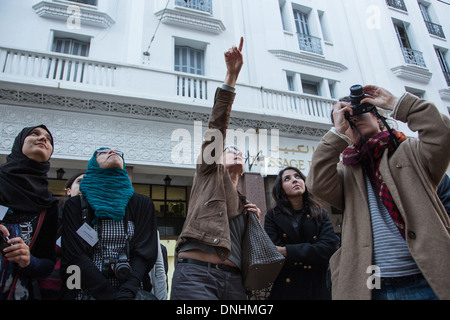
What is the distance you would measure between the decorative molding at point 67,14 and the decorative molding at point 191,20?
149 centimetres

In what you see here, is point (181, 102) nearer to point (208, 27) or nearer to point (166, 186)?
point (166, 186)

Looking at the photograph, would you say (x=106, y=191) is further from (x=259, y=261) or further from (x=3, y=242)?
(x=259, y=261)

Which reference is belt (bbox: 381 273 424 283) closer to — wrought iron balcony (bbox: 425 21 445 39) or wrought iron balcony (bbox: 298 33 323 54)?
wrought iron balcony (bbox: 298 33 323 54)

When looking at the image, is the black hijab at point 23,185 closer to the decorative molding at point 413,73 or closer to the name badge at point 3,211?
the name badge at point 3,211

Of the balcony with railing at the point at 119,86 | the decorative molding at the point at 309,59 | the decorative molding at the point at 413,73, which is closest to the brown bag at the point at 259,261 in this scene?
the balcony with railing at the point at 119,86

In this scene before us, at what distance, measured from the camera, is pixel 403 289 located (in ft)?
4.25

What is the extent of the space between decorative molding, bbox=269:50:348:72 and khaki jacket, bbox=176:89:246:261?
7.99 m

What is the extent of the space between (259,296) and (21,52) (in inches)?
281

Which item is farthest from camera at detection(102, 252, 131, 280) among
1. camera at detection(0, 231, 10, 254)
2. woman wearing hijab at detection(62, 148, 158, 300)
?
camera at detection(0, 231, 10, 254)

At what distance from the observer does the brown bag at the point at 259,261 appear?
187cm

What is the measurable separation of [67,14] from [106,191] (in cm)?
746

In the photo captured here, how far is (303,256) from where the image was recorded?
2205mm

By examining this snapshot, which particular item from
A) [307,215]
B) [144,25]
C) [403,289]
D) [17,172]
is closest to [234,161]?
[307,215]

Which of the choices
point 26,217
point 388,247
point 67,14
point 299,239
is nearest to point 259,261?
point 299,239
